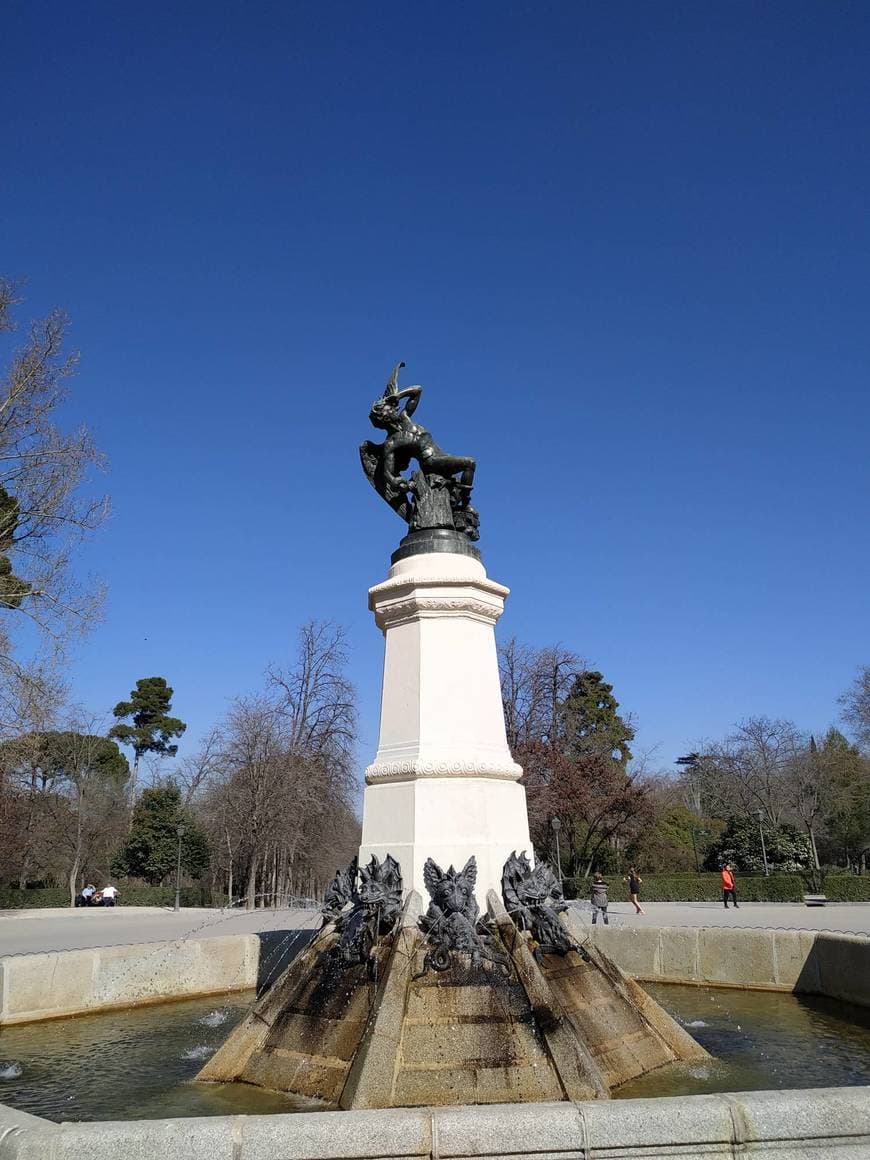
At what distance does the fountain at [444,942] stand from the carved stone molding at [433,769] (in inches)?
0.7

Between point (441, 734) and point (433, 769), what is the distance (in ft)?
1.50

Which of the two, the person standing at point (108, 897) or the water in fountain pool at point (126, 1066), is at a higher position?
the water in fountain pool at point (126, 1066)

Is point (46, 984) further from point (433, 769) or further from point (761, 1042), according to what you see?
point (761, 1042)

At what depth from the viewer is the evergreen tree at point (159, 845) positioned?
166 feet

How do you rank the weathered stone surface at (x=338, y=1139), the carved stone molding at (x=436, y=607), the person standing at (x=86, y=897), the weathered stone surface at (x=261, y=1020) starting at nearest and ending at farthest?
the weathered stone surface at (x=338, y=1139) < the weathered stone surface at (x=261, y=1020) < the carved stone molding at (x=436, y=607) < the person standing at (x=86, y=897)

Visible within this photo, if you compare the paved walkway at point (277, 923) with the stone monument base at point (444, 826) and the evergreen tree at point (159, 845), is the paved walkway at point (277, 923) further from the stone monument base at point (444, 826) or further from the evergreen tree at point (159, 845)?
the evergreen tree at point (159, 845)

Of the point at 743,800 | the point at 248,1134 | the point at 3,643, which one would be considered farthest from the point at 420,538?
the point at 743,800

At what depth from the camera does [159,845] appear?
51.0m

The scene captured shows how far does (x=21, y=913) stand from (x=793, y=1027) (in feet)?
113

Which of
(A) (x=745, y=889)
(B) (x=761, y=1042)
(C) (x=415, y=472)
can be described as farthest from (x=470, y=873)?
(A) (x=745, y=889)

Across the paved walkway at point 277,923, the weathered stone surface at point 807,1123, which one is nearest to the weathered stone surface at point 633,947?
the paved walkway at point 277,923

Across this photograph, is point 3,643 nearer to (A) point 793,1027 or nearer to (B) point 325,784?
(A) point 793,1027

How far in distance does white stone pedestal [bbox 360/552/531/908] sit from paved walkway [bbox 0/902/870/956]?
8.79 meters

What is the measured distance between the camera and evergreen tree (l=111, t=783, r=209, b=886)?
50.7 m
